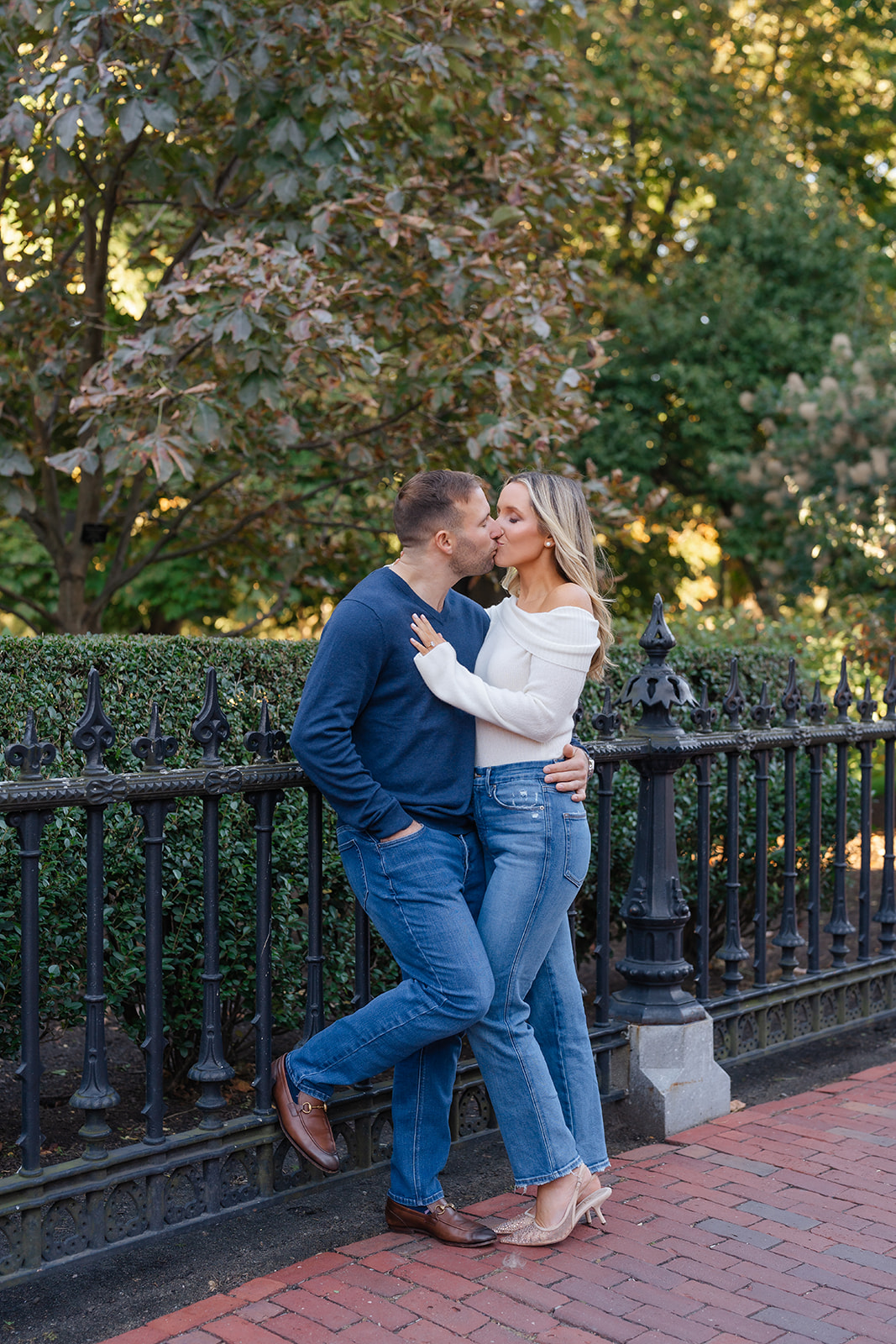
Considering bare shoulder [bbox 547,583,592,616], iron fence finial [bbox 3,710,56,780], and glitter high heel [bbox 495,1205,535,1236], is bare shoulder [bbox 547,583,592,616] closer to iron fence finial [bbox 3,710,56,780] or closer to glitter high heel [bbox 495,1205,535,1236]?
iron fence finial [bbox 3,710,56,780]

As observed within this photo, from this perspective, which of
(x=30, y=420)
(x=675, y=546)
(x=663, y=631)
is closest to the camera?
(x=663, y=631)

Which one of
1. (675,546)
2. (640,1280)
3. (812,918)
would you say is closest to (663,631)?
(812,918)

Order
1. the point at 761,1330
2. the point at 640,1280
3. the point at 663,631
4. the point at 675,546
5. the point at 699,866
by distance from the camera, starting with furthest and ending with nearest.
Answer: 1. the point at 675,546
2. the point at 699,866
3. the point at 663,631
4. the point at 640,1280
5. the point at 761,1330

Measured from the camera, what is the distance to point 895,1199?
358 cm

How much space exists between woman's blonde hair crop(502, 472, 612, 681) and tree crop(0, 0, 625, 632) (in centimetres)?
231

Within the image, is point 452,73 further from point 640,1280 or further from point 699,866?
point 640,1280

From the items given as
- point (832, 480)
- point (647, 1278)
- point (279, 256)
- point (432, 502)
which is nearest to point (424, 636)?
point (432, 502)

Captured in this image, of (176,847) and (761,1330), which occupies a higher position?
(176,847)

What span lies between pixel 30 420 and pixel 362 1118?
5.73m

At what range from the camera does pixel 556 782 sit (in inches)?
125

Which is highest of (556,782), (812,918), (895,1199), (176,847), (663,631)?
(663,631)

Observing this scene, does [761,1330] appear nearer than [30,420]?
Yes

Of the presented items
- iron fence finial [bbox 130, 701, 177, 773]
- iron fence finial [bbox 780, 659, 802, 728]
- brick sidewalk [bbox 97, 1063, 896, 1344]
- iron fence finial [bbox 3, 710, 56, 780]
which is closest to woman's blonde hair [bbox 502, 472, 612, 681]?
iron fence finial [bbox 130, 701, 177, 773]

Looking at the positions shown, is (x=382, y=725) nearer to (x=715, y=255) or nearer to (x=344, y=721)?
(x=344, y=721)
